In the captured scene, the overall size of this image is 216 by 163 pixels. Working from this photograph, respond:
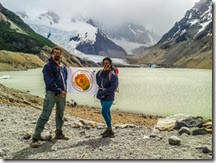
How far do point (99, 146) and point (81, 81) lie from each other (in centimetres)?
291

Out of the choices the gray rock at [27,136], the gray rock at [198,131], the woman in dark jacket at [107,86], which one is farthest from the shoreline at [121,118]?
the gray rock at [27,136]

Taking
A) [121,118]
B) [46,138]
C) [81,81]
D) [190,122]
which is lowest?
[121,118]

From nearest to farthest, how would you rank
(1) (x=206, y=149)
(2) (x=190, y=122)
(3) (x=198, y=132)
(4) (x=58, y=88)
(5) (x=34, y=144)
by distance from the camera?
(1) (x=206, y=149), (5) (x=34, y=144), (4) (x=58, y=88), (3) (x=198, y=132), (2) (x=190, y=122)

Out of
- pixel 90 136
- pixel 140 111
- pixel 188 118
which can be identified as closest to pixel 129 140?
pixel 90 136

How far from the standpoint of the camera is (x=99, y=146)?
10.5m

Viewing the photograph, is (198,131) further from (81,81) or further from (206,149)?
(81,81)

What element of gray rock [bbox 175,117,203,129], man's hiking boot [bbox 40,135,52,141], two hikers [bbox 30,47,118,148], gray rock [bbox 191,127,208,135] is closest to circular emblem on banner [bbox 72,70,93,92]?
two hikers [bbox 30,47,118,148]

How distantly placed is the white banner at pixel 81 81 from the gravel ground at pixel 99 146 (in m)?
1.60

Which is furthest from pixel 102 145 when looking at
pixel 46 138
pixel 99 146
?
pixel 46 138

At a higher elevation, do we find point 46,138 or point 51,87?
point 51,87

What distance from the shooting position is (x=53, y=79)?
35.5ft

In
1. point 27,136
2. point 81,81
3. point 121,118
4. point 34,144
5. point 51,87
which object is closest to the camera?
point 34,144

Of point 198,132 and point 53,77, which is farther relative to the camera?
point 198,132

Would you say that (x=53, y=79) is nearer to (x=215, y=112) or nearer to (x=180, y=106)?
(x=215, y=112)
